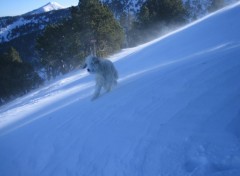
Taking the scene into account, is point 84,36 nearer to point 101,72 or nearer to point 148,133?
point 101,72

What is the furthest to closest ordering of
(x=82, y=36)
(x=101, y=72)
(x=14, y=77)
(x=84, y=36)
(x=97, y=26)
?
(x=14, y=77) → (x=82, y=36) → (x=84, y=36) → (x=97, y=26) → (x=101, y=72)

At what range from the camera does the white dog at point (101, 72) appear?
340 inches

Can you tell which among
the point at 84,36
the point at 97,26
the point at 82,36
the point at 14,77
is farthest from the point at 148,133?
the point at 14,77

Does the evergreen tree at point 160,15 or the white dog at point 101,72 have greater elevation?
the evergreen tree at point 160,15

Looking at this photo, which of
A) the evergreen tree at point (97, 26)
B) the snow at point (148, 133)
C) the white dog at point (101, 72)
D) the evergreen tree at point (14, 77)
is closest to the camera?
the snow at point (148, 133)

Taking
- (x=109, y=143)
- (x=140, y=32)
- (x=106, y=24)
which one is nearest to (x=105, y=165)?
(x=109, y=143)

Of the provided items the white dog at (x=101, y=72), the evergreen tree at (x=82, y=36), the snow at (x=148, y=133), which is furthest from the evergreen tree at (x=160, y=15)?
the snow at (x=148, y=133)

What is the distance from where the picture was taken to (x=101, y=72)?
28.8ft

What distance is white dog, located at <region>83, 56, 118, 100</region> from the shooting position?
28.3ft

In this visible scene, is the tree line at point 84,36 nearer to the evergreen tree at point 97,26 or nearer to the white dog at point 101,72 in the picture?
the evergreen tree at point 97,26

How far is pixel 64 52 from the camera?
37.1m

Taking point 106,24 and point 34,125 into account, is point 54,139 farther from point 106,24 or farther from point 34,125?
point 106,24

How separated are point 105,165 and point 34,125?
450 centimetres

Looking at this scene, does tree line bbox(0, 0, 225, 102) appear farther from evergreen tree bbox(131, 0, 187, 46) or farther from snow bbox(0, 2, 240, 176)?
snow bbox(0, 2, 240, 176)
